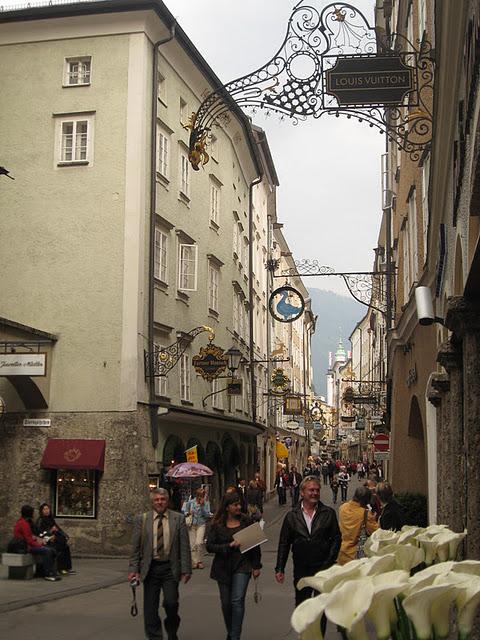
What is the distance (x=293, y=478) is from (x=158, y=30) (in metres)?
25.9

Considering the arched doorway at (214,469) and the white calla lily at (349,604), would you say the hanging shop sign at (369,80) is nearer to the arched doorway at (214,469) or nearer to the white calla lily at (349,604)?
the white calla lily at (349,604)

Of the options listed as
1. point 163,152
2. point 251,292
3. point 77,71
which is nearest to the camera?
point 77,71

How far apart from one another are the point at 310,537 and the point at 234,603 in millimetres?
1084

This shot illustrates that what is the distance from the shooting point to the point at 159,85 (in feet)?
88.0

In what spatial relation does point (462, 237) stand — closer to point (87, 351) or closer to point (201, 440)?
point (87, 351)

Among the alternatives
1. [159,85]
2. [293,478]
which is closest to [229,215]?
[159,85]

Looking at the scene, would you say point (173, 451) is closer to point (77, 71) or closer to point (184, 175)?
point (184, 175)

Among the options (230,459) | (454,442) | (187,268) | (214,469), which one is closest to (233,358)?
(187,268)

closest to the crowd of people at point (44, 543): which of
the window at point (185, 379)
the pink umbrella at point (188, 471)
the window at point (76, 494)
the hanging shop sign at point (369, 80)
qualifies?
the window at point (76, 494)

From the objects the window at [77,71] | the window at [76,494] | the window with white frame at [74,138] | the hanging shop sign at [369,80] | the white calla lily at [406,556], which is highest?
the window at [77,71]

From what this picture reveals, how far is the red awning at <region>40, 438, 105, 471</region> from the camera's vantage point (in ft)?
73.8

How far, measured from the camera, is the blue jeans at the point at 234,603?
9398mm

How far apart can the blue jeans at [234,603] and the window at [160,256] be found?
53.9 feet

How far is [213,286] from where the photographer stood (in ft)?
108
